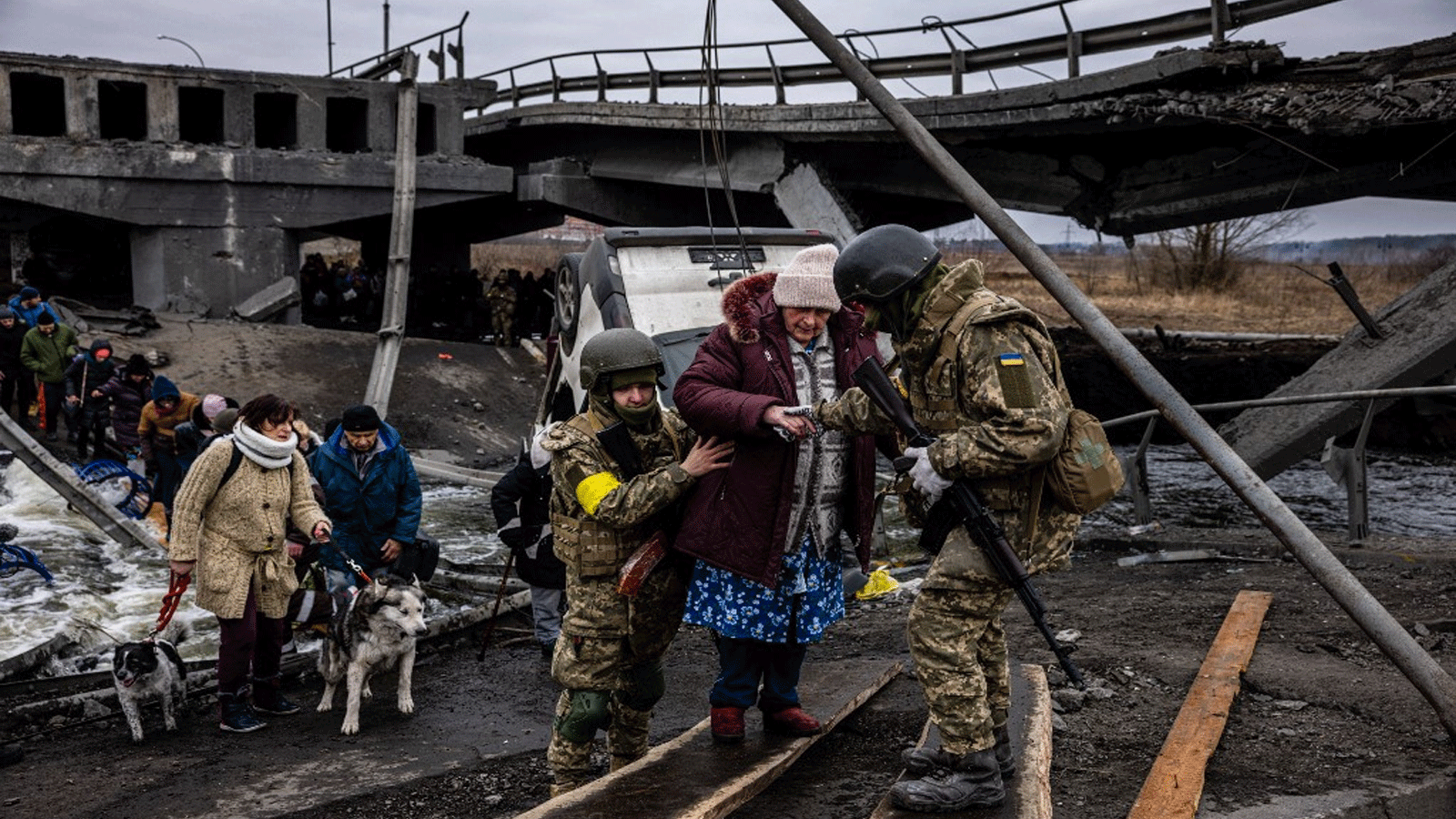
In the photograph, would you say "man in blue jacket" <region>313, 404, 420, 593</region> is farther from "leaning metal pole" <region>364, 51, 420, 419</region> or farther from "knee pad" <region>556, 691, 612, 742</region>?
"leaning metal pole" <region>364, 51, 420, 419</region>

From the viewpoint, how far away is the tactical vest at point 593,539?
14.6 feet

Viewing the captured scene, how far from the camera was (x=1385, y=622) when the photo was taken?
4.40 m

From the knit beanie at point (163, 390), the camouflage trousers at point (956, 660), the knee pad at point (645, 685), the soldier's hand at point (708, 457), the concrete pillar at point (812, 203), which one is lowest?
the knee pad at point (645, 685)

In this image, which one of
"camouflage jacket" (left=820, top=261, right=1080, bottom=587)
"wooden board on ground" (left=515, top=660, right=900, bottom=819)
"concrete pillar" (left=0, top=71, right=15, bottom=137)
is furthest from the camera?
"concrete pillar" (left=0, top=71, right=15, bottom=137)

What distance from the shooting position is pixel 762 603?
4.52 metres

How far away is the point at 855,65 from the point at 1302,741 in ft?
10.7

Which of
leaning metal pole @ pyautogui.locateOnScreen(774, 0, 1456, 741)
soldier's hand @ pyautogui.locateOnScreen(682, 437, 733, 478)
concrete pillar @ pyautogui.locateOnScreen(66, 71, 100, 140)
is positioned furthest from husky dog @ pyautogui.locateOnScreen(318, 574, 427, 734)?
concrete pillar @ pyautogui.locateOnScreen(66, 71, 100, 140)

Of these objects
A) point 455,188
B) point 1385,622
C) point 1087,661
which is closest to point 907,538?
point 1087,661

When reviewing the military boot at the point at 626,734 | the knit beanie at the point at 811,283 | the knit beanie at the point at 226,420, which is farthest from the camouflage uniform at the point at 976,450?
the knit beanie at the point at 226,420

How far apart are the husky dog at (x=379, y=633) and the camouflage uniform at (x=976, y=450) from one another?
3.51 meters

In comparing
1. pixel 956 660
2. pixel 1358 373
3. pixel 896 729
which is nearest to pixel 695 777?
pixel 956 660

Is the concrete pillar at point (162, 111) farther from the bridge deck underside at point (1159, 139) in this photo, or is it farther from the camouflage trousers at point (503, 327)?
the bridge deck underside at point (1159, 139)

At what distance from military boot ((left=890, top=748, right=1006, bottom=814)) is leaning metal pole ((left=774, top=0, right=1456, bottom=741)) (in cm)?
127

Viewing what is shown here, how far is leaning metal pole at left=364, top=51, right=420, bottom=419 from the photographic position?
62.4ft
